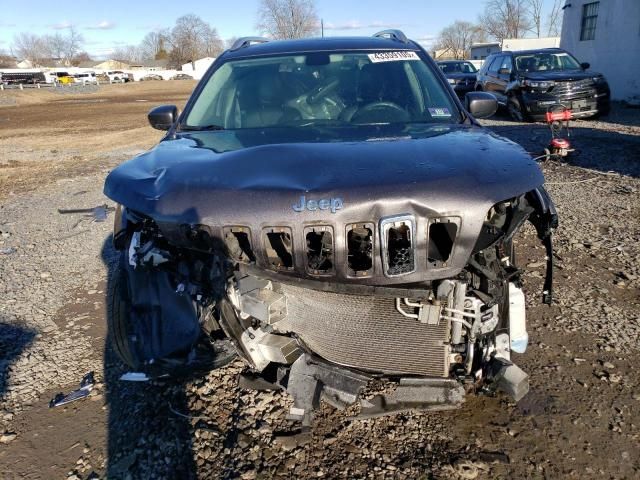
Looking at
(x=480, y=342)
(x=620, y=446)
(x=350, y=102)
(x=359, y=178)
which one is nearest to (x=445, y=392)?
(x=480, y=342)

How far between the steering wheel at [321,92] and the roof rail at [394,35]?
0.89m

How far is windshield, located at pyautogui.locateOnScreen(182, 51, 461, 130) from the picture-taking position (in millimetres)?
3166

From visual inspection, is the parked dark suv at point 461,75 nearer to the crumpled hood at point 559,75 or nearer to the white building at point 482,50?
the crumpled hood at point 559,75

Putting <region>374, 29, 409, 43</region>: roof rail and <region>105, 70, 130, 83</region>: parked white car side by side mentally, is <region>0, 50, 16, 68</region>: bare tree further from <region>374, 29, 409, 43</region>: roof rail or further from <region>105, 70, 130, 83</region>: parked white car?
<region>374, 29, 409, 43</region>: roof rail

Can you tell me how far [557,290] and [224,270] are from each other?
276cm

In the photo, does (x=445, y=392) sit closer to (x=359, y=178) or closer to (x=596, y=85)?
(x=359, y=178)

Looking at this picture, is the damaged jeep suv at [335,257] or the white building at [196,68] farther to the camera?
the white building at [196,68]

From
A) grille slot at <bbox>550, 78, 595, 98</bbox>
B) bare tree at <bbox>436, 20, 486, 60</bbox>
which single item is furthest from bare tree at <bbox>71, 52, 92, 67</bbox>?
grille slot at <bbox>550, 78, 595, 98</bbox>

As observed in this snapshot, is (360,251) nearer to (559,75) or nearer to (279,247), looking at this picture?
(279,247)

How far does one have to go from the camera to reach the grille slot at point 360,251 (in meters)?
1.96

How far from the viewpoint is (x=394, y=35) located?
409 cm

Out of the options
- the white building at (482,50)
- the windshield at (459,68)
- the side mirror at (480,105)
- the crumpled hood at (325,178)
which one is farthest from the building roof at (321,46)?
the white building at (482,50)

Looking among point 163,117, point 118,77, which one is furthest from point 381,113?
point 118,77

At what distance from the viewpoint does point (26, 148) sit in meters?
13.5
